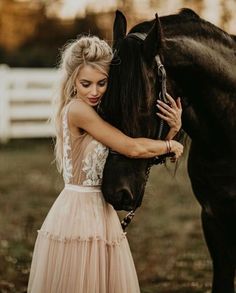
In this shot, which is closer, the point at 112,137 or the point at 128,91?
the point at 128,91

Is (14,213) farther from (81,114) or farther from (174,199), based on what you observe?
(81,114)

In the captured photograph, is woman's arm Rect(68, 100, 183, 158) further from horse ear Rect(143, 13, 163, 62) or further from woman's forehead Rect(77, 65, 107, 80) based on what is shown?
horse ear Rect(143, 13, 163, 62)

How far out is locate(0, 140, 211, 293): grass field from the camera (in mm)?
5285

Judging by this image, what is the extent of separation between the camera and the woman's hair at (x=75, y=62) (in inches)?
129

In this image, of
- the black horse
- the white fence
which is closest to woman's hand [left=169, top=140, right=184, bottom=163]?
the black horse

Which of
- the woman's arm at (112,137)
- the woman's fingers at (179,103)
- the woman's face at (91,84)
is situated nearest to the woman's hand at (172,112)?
the woman's fingers at (179,103)

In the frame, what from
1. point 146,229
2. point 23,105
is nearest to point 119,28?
point 146,229

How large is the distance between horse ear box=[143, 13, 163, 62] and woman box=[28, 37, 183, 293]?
0.95 feet

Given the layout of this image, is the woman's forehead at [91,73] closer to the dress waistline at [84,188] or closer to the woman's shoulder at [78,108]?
the woman's shoulder at [78,108]

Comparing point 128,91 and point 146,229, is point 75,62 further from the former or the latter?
point 146,229

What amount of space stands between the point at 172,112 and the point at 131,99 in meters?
0.28

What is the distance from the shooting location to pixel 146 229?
738 centimetres

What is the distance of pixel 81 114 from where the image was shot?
3.30 meters

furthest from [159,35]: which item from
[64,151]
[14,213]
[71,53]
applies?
[14,213]
